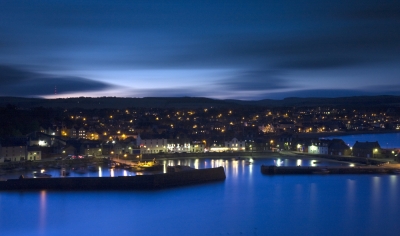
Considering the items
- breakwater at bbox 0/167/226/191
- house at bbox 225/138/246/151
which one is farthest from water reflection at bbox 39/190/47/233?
house at bbox 225/138/246/151

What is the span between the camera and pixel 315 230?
Result: 23.0 feet

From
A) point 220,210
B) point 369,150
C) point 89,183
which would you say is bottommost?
point 220,210

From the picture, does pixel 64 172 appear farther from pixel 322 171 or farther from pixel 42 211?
pixel 322 171

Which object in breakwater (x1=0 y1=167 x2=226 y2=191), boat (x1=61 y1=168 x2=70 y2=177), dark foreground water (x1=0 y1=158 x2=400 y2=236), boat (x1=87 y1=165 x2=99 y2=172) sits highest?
boat (x1=87 y1=165 x2=99 y2=172)

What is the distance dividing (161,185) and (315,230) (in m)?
3.36

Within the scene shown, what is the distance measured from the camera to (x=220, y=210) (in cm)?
810

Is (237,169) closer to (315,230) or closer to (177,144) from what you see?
(177,144)

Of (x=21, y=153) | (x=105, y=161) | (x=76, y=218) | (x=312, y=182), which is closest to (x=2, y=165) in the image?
(x=21, y=153)

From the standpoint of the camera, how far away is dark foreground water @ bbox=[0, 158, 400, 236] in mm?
7090

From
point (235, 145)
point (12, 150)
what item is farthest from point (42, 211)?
point (235, 145)

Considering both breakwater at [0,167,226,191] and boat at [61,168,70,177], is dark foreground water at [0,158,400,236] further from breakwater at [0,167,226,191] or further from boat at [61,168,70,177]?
boat at [61,168,70,177]

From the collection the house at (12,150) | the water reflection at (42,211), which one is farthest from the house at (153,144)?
the water reflection at (42,211)

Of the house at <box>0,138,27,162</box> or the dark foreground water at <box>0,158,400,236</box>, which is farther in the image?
the house at <box>0,138,27,162</box>

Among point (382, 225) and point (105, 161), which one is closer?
point (382, 225)
